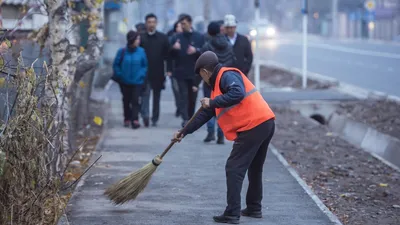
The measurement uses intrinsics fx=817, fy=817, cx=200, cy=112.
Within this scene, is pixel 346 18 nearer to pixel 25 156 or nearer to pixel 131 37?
pixel 131 37

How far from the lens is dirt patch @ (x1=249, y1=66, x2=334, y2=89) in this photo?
22.4 metres

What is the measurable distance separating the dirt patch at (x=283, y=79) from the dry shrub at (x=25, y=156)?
15.4 m

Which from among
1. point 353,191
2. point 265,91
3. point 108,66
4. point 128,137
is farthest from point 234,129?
point 108,66

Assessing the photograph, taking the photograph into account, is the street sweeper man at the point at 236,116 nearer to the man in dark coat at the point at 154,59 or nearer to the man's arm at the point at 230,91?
the man's arm at the point at 230,91

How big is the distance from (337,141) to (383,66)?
16322 mm

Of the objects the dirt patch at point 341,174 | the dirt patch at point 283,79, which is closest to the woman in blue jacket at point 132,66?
the dirt patch at point 341,174

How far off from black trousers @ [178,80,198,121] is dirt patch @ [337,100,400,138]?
10.2ft

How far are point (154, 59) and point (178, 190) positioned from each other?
18.1ft

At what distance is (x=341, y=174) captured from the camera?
10.5 m

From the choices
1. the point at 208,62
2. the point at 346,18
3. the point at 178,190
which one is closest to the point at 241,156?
the point at 208,62

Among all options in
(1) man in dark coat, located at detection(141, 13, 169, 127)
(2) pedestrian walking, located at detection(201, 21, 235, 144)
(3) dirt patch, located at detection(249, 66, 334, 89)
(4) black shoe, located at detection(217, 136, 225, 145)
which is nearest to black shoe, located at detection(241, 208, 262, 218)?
(2) pedestrian walking, located at detection(201, 21, 235, 144)

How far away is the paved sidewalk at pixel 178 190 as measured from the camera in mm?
7492

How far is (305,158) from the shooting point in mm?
11719

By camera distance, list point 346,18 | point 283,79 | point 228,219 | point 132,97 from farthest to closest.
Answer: point 346,18, point 283,79, point 132,97, point 228,219
